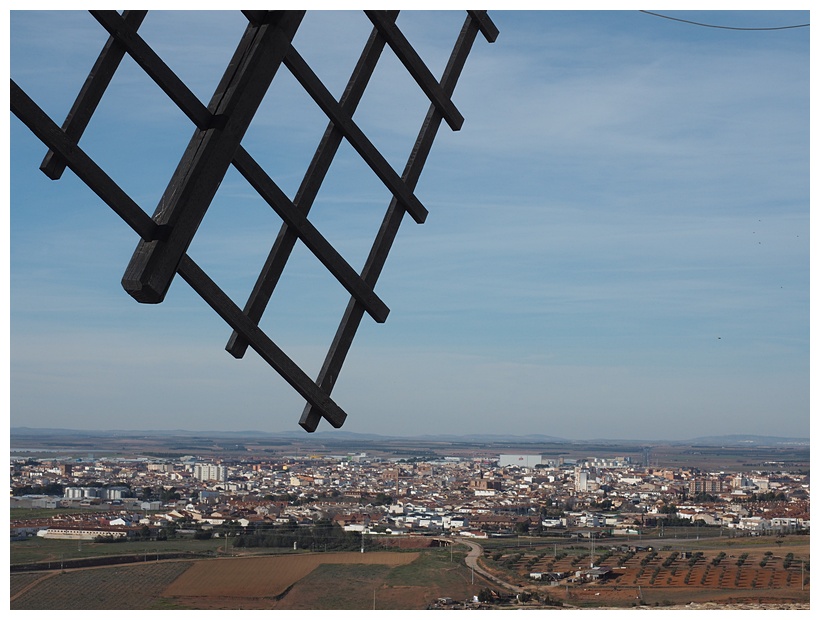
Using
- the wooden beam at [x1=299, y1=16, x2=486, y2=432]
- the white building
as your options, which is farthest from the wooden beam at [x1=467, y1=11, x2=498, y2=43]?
the white building

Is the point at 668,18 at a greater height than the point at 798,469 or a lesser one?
greater

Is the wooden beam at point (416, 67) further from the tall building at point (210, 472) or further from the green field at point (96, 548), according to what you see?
the tall building at point (210, 472)

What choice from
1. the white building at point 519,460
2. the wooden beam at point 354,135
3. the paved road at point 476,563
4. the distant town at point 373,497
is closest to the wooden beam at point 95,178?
the wooden beam at point 354,135

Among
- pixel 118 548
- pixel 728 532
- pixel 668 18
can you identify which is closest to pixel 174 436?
pixel 118 548

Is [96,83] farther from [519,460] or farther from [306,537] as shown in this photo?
[519,460]

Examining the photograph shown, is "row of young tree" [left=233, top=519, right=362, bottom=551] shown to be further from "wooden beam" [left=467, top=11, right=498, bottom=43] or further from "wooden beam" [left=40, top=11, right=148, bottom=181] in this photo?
"wooden beam" [left=40, top=11, right=148, bottom=181]

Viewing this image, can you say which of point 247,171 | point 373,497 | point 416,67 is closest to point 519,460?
point 373,497
